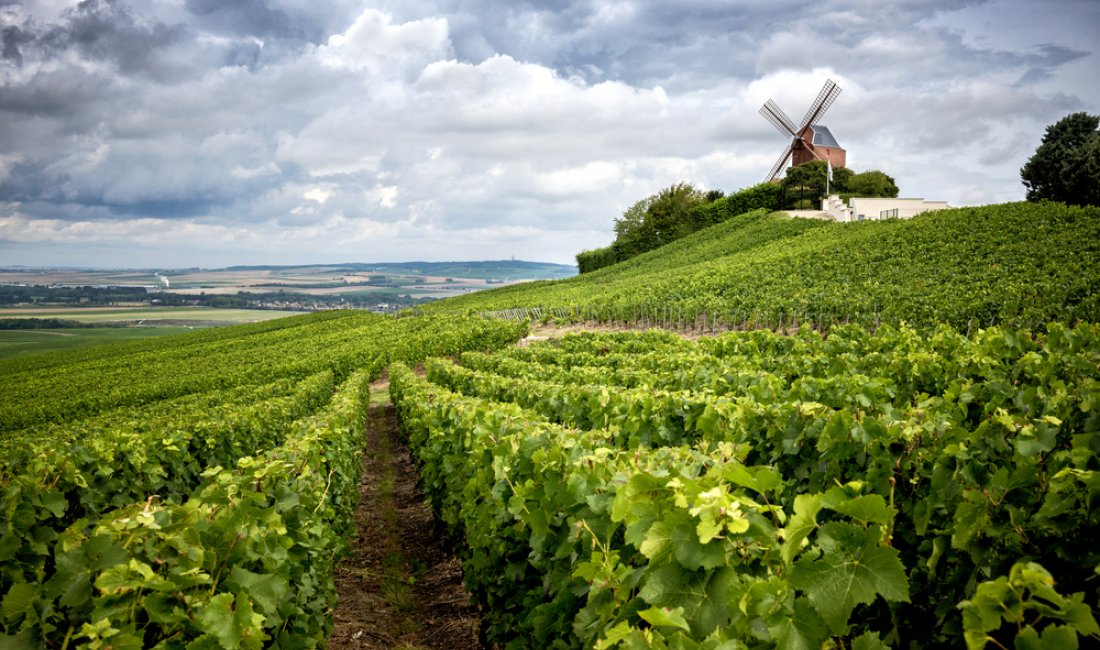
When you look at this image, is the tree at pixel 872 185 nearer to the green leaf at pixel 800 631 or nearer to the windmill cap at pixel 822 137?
the windmill cap at pixel 822 137

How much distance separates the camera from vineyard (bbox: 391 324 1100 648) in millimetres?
2188

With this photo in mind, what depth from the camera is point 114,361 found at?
44938 mm

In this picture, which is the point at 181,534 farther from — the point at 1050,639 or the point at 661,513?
the point at 1050,639

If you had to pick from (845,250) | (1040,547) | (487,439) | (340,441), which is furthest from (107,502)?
(845,250)

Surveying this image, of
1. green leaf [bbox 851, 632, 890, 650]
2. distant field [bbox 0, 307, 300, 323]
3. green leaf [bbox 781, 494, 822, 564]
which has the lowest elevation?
distant field [bbox 0, 307, 300, 323]

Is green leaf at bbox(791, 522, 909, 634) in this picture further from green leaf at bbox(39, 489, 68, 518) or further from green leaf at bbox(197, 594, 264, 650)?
green leaf at bbox(39, 489, 68, 518)

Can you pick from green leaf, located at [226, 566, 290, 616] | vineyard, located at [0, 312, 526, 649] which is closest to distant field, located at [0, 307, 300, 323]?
vineyard, located at [0, 312, 526, 649]

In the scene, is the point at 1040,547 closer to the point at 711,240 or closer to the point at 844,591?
the point at 844,591

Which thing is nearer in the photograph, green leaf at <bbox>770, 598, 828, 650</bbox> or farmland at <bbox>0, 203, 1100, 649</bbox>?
green leaf at <bbox>770, 598, 828, 650</bbox>

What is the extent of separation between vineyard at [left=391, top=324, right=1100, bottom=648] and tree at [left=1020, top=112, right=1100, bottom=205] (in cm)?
6019

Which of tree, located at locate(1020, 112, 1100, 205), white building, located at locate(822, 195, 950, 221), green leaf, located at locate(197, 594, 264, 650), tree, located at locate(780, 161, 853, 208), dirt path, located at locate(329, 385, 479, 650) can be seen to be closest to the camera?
green leaf, located at locate(197, 594, 264, 650)

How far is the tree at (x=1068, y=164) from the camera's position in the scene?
52625 mm

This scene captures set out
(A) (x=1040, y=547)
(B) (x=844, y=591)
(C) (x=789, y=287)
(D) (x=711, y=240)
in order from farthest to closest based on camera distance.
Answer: (D) (x=711, y=240)
(C) (x=789, y=287)
(A) (x=1040, y=547)
(B) (x=844, y=591)

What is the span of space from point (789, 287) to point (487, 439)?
30.9 m
